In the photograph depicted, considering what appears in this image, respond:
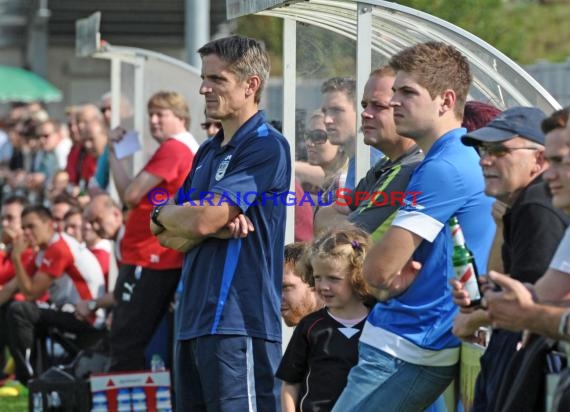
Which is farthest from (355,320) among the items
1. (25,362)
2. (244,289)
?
(25,362)

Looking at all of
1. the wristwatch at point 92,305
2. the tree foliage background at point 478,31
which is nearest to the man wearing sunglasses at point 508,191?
the tree foliage background at point 478,31

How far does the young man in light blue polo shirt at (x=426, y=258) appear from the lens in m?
4.78

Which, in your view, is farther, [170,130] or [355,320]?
[170,130]

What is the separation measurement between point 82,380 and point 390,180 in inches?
153

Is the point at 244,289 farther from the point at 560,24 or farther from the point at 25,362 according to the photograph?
the point at 560,24

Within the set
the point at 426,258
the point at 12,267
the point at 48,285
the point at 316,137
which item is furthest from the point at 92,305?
the point at 426,258

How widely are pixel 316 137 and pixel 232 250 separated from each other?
1.78 m

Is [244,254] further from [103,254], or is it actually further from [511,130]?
[103,254]

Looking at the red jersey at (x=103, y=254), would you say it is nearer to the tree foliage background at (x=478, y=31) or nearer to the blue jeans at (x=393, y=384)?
the tree foliage background at (x=478, y=31)

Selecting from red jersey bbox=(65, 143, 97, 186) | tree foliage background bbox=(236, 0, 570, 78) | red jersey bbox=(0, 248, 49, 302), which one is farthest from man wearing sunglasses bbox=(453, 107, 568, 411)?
red jersey bbox=(65, 143, 97, 186)

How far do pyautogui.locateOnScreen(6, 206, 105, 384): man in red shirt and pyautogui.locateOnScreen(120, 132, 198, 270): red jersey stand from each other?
4.77 feet

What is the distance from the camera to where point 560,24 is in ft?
95.9

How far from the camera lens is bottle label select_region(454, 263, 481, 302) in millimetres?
4410

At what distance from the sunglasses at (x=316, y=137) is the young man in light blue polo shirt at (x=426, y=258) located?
6.76 ft
